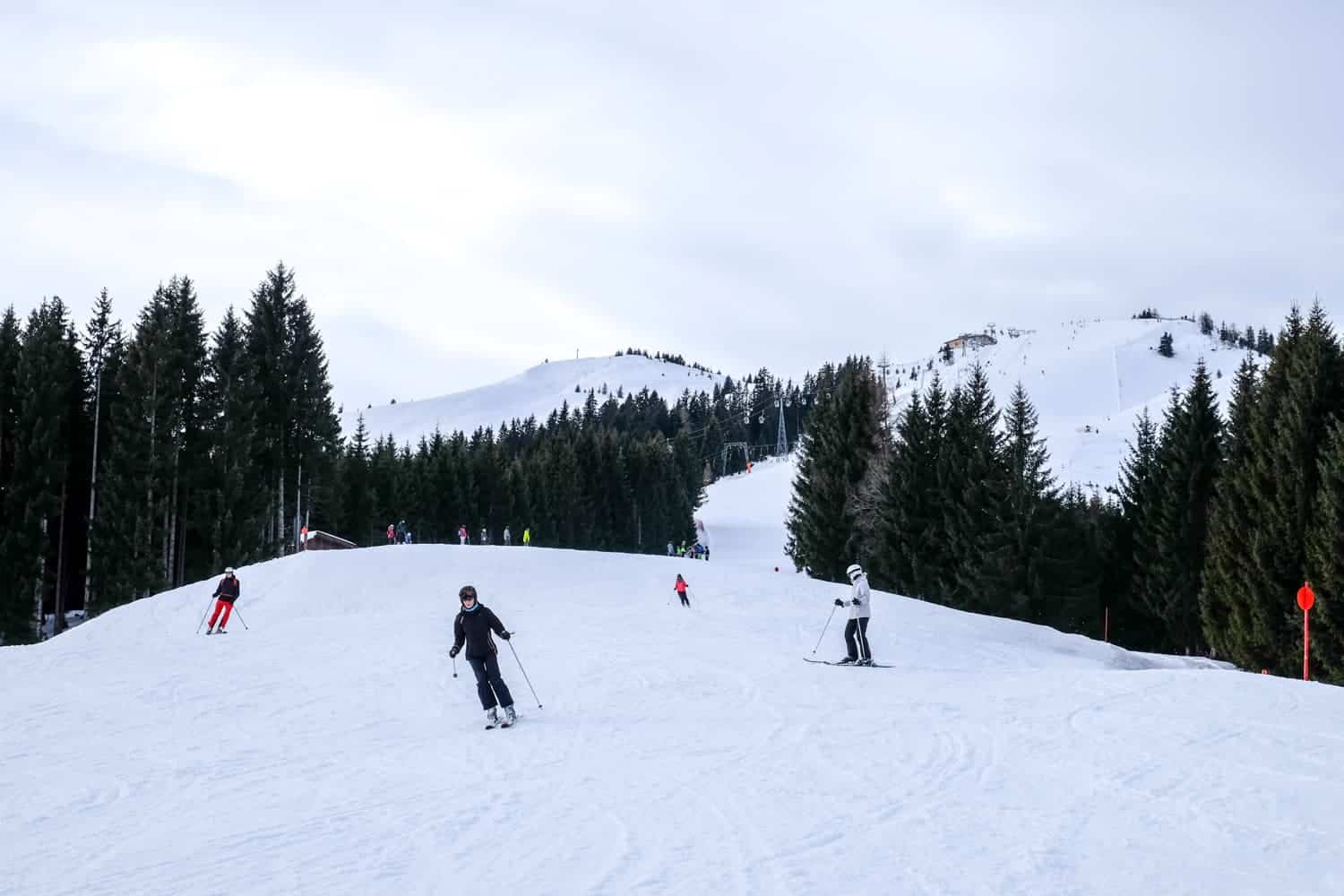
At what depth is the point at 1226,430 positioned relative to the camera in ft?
125

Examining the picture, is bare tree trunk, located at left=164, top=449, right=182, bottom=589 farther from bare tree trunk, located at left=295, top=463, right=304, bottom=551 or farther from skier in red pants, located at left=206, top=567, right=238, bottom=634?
skier in red pants, located at left=206, top=567, right=238, bottom=634

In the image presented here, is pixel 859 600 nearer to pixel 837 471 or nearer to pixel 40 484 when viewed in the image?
pixel 837 471

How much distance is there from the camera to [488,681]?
1162cm

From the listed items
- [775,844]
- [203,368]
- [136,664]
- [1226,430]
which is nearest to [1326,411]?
[1226,430]

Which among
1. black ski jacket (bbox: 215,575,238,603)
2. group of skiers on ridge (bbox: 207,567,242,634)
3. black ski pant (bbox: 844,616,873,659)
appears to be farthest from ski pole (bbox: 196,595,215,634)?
black ski pant (bbox: 844,616,873,659)

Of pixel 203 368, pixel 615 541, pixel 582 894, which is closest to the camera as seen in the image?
pixel 582 894

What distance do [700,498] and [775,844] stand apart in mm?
104376

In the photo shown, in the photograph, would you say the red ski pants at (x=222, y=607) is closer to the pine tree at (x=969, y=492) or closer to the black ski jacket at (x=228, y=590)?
the black ski jacket at (x=228, y=590)

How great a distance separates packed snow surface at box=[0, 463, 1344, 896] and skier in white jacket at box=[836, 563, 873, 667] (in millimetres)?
889

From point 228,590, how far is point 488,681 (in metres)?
14.1

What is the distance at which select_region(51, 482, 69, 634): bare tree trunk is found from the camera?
40.7 meters

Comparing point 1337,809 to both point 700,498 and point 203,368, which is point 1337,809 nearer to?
point 203,368

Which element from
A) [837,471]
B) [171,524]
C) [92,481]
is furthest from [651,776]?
[92,481]

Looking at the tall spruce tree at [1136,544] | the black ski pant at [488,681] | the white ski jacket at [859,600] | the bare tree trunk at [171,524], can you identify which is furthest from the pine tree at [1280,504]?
the bare tree trunk at [171,524]
